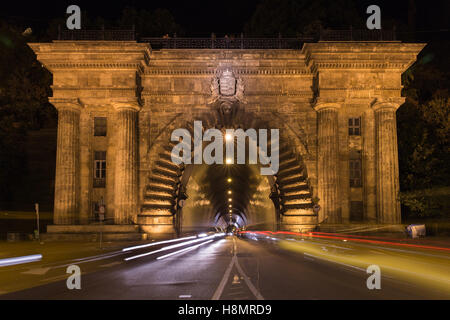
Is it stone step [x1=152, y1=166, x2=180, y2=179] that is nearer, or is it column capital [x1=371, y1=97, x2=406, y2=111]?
column capital [x1=371, y1=97, x2=406, y2=111]

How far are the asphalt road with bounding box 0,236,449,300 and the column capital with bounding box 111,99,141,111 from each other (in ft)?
58.7

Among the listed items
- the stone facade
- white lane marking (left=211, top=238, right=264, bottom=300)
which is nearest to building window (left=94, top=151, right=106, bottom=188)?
the stone facade

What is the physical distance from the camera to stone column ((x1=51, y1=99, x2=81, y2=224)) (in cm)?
3180

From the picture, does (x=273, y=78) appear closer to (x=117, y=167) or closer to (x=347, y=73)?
(x=347, y=73)

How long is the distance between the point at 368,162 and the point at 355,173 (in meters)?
1.22

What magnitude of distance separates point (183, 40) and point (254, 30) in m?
31.8

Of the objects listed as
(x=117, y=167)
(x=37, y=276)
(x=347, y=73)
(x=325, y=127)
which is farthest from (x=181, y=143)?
(x=37, y=276)

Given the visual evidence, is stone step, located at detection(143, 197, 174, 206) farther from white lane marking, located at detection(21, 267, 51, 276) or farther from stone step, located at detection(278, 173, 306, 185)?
white lane marking, located at detection(21, 267, 51, 276)

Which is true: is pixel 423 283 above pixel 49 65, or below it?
below

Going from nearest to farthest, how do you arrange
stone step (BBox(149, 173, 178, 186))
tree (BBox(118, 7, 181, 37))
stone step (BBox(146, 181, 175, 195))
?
stone step (BBox(146, 181, 175, 195))
stone step (BBox(149, 173, 178, 186))
tree (BBox(118, 7, 181, 37))

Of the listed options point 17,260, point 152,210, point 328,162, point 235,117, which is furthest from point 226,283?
point 235,117

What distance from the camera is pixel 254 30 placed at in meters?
64.7

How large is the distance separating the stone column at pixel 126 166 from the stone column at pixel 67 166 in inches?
112
